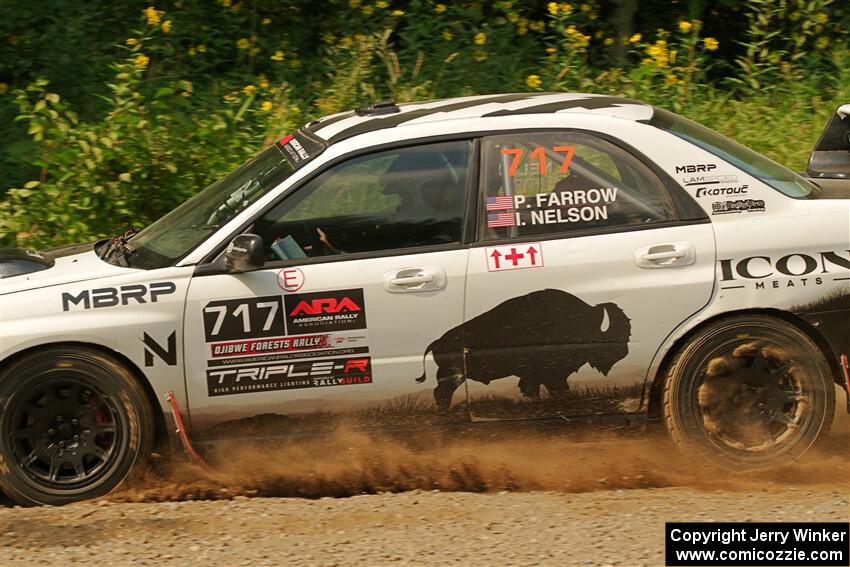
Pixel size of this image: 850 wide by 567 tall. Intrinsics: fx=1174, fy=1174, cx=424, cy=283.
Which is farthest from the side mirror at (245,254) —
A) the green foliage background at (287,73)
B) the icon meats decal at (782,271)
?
the green foliage background at (287,73)

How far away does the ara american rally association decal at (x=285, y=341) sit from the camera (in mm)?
5047

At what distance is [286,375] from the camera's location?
5.08 m

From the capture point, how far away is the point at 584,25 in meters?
10.6

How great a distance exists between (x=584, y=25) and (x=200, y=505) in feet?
22.6

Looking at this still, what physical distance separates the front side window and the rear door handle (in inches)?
31.6

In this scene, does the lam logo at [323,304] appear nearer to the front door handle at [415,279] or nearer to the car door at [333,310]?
the car door at [333,310]

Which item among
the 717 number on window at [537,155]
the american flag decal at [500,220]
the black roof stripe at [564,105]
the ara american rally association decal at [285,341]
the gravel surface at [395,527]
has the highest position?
the black roof stripe at [564,105]

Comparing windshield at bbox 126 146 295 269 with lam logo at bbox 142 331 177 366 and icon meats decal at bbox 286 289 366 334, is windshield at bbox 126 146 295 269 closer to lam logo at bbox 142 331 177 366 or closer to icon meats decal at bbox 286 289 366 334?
lam logo at bbox 142 331 177 366

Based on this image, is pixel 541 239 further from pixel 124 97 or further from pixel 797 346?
pixel 124 97

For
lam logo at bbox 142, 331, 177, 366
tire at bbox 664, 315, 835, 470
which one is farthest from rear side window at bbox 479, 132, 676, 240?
lam logo at bbox 142, 331, 177, 366

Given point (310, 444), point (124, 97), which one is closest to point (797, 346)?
point (310, 444)

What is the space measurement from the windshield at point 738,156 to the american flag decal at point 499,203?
775 millimetres

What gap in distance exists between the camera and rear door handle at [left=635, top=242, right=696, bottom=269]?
5.08 m

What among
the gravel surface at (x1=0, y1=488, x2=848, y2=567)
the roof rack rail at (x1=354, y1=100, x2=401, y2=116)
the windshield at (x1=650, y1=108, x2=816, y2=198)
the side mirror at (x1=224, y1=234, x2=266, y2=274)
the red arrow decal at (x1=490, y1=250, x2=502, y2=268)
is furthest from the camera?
the roof rack rail at (x1=354, y1=100, x2=401, y2=116)
